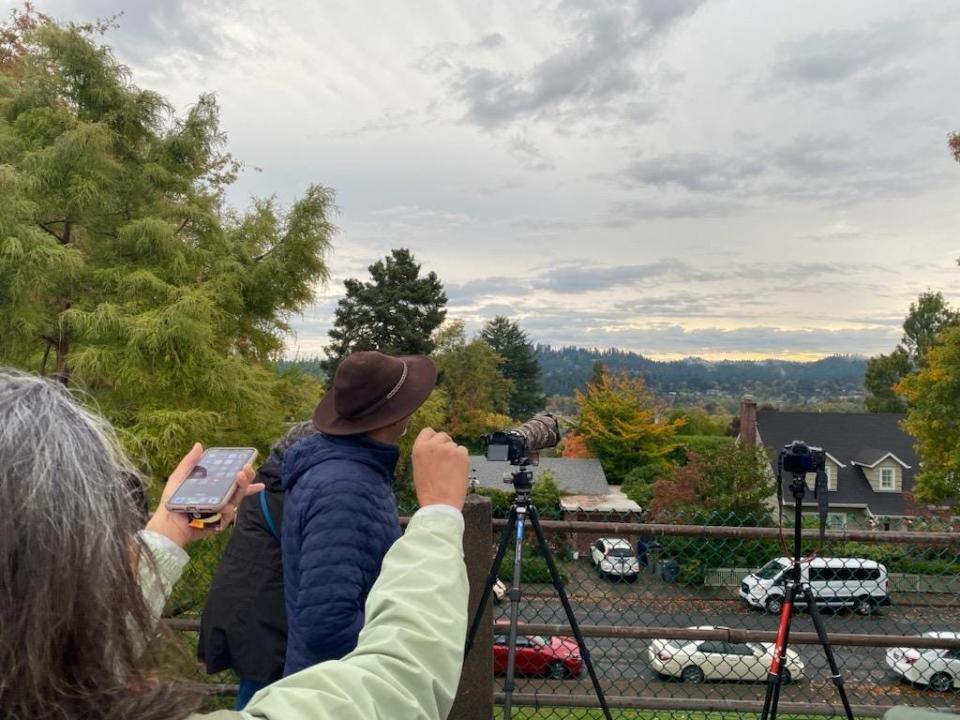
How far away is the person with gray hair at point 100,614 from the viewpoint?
2.27 ft

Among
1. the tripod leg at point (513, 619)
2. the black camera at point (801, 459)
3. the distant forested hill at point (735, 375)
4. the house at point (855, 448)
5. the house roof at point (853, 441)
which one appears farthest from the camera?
the distant forested hill at point (735, 375)

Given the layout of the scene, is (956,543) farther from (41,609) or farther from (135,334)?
(135,334)

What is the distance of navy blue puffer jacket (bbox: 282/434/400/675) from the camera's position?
6.00 feet

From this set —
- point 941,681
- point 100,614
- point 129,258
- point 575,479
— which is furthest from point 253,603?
point 575,479

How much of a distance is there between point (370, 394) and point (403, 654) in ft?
3.98

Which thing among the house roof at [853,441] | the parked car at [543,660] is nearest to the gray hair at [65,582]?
the parked car at [543,660]

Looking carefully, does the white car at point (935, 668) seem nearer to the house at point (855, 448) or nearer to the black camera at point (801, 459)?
the black camera at point (801, 459)

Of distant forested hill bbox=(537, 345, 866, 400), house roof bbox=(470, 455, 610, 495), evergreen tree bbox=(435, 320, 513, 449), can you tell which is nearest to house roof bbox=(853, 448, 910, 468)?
house roof bbox=(470, 455, 610, 495)

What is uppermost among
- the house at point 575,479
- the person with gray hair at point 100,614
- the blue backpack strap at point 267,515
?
the person with gray hair at point 100,614

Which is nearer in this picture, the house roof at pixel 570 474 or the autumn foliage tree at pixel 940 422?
the autumn foliage tree at pixel 940 422

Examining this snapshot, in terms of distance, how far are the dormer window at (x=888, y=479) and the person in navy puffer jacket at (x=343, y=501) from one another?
117 ft

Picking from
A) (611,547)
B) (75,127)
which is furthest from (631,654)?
(75,127)

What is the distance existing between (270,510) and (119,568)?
A: 1582mm

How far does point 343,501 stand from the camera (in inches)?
75.4
